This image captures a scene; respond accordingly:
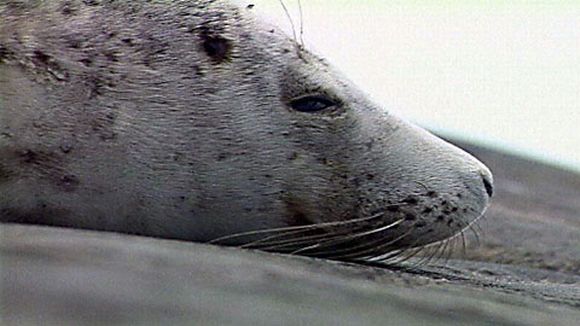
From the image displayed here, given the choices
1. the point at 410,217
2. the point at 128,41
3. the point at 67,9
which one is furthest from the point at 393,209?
the point at 67,9

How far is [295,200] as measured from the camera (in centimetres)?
196

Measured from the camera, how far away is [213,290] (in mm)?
1246

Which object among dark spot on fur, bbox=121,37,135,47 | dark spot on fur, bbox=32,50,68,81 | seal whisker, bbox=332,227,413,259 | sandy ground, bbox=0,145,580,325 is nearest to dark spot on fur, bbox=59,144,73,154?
dark spot on fur, bbox=32,50,68,81

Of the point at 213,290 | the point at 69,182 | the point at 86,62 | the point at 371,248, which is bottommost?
the point at 371,248

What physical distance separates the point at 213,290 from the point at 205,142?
26.7 inches

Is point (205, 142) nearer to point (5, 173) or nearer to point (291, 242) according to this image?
point (291, 242)

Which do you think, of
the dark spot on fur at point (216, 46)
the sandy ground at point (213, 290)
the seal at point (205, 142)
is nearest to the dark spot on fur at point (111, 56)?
the seal at point (205, 142)

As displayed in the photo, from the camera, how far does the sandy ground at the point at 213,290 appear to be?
116cm

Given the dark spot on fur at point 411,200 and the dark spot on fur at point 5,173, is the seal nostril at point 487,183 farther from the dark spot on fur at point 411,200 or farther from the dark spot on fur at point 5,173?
the dark spot on fur at point 5,173

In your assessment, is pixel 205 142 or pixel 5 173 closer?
pixel 5 173

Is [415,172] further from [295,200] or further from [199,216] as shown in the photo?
[199,216]

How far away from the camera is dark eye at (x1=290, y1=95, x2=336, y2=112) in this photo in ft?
6.54

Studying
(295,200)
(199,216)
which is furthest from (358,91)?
(199,216)

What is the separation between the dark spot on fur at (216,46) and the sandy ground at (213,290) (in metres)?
0.46
